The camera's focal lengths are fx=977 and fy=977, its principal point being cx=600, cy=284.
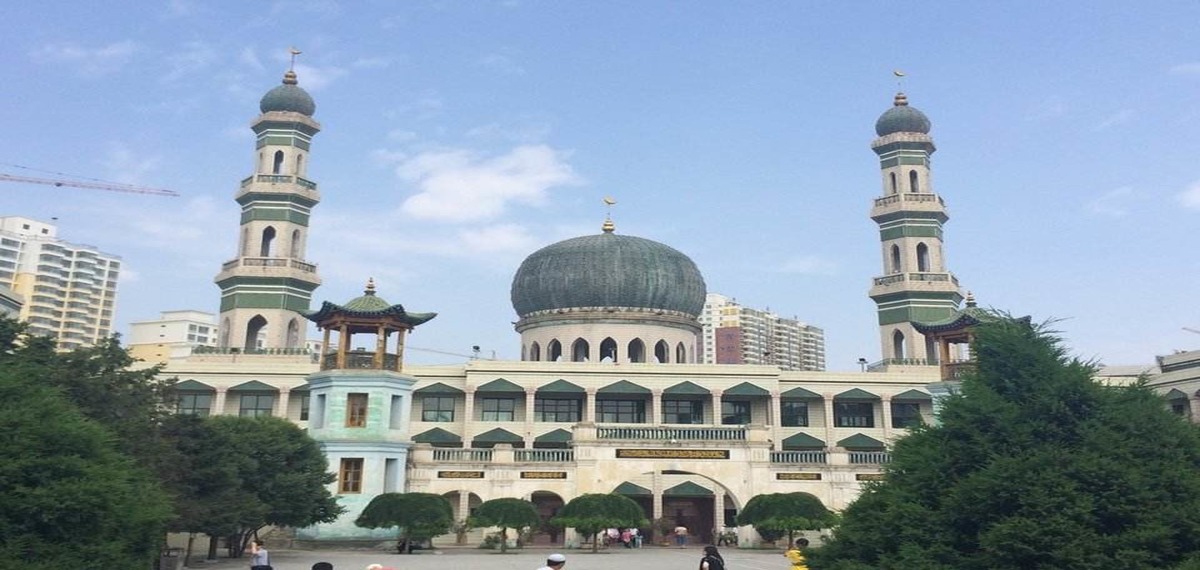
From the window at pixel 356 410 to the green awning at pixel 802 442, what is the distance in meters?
27.7

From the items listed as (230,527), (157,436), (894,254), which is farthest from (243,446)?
(894,254)

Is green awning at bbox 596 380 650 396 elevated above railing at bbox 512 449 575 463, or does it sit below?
above

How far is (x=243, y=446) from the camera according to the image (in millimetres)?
31469

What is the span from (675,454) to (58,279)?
13537 centimetres

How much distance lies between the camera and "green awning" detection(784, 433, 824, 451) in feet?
189

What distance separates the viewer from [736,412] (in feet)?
204

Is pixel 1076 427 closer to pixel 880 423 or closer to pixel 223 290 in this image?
pixel 880 423

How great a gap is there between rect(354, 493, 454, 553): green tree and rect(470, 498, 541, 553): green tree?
3.77 ft

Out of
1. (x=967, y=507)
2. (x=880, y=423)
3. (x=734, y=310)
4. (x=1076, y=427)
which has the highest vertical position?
(x=734, y=310)

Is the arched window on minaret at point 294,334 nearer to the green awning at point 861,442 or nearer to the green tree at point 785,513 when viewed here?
the green awning at point 861,442

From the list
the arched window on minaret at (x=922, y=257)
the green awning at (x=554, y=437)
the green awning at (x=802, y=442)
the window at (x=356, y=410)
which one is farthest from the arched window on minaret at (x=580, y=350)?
the window at (x=356, y=410)

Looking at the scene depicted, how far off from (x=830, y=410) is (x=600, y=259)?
1746 cm

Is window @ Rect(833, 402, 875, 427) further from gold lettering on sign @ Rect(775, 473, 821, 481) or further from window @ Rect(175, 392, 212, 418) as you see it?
window @ Rect(175, 392, 212, 418)

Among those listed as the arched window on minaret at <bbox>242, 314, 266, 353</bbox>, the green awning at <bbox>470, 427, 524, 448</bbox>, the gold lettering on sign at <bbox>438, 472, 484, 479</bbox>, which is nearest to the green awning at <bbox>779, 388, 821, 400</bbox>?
the green awning at <bbox>470, 427, 524, 448</bbox>
